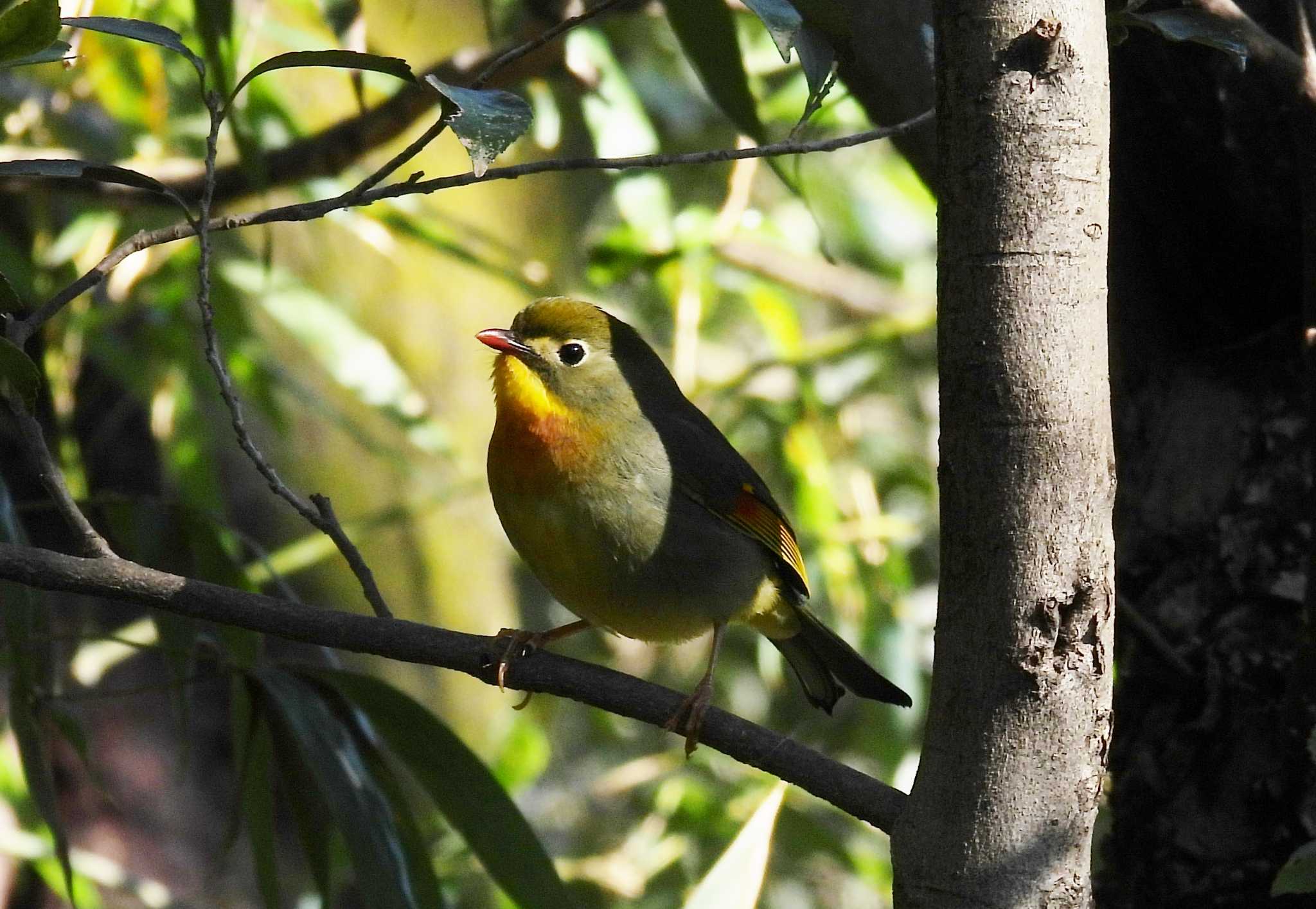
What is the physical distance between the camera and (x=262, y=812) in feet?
8.47

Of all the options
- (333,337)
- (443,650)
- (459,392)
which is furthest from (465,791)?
(459,392)

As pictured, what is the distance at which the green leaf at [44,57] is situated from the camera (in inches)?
65.1

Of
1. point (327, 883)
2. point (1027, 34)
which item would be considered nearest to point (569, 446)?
point (327, 883)

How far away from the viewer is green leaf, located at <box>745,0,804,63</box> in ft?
5.94

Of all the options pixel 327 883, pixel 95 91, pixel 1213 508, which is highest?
pixel 95 91

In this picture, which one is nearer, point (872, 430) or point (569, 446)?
point (569, 446)

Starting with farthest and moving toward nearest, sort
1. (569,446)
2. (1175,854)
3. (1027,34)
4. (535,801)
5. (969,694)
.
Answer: (535,801)
(569,446)
(1175,854)
(969,694)
(1027,34)

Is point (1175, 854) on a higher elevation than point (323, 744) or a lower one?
lower

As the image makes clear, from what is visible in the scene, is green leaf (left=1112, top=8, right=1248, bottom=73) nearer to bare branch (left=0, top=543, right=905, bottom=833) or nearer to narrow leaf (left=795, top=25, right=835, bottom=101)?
narrow leaf (left=795, top=25, right=835, bottom=101)

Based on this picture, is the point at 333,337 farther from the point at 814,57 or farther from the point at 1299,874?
the point at 1299,874

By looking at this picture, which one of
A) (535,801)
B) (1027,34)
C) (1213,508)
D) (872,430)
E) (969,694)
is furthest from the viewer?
(872,430)

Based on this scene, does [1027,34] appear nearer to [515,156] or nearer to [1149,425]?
[1149,425]

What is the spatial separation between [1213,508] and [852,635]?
1937 millimetres

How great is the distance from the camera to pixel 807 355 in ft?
15.1
